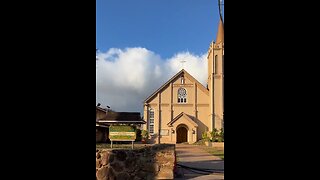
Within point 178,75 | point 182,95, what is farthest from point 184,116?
point 178,75

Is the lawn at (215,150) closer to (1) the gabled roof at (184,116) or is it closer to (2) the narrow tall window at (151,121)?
(1) the gabled roof at (184,116)

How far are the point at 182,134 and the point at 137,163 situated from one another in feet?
93.4

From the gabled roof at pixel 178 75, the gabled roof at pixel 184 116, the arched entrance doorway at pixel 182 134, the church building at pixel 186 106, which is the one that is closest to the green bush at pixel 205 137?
the church building at pixel 186 106

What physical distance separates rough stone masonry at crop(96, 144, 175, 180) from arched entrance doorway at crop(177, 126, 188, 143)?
26814 mm

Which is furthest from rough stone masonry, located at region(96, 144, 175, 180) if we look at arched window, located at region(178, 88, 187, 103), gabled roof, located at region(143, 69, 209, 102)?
arched window, located at region(178, 88, 187, 103)

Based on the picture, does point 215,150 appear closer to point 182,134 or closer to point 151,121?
point 182,134

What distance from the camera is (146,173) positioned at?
9.47m

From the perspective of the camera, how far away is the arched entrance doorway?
122 feet

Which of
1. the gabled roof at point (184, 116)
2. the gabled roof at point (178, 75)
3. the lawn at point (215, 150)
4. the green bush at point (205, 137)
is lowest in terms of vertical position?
the lawn at point (215, 150)

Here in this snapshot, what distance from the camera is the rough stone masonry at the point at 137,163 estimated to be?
8609 mm
